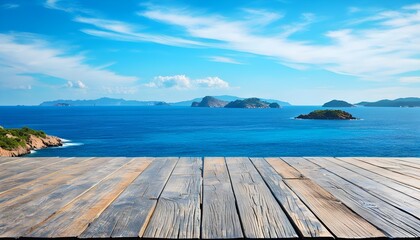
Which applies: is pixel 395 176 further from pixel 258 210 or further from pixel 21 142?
pixel 21 142

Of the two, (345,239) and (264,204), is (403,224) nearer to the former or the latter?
(345,239)

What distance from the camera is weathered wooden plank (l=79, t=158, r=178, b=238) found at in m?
2.14

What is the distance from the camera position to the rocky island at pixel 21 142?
4533 centimetres

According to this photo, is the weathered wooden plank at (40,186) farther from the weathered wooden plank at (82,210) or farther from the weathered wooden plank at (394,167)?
the weathered wooden plank at (394,167)

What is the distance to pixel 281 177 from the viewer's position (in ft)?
13.2

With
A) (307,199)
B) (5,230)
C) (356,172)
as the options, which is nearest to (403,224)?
(307,199)

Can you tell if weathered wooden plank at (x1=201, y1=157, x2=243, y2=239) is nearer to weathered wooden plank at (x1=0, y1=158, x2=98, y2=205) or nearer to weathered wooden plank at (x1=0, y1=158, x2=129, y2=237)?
weathered wooden plank at (x1=0, y1=158, x2=129, y2=237)

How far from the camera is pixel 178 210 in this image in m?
2.64

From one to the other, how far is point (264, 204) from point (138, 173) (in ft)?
6.70

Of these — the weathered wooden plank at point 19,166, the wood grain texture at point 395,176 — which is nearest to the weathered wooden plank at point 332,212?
the wood grain texture at point 395,176

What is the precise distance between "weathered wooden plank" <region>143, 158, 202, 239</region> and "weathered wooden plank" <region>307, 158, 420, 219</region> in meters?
1.78

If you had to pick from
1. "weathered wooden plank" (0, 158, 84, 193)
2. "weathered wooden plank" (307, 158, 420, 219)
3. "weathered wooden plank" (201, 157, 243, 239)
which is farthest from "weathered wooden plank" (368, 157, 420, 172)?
"weathered wooden plank" (0, 158, 84, 193)

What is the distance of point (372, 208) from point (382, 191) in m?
0.74

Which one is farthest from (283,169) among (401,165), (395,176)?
(401,165)
